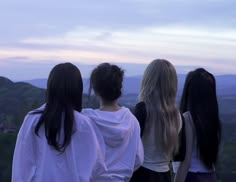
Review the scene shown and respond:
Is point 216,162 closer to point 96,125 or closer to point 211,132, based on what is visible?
point 211,132

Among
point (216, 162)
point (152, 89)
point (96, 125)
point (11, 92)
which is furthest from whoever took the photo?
point (11, 92)

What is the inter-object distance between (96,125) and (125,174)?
386 mm

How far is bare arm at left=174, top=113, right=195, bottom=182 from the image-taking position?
3773 mm

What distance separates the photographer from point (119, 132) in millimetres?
3402

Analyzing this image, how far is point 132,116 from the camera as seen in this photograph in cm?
352

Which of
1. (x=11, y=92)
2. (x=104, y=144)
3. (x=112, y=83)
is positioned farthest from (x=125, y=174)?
(x=11, y=92)

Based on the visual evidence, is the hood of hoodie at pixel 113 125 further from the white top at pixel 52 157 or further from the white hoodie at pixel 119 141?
the white top at pixel 52 157

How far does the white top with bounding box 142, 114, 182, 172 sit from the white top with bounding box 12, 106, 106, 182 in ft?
1.86

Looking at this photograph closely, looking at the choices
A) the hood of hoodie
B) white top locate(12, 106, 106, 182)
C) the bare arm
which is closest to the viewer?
white top locate(12, 106, 106, 182)

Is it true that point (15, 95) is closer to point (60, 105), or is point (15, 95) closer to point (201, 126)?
point (201, 126)

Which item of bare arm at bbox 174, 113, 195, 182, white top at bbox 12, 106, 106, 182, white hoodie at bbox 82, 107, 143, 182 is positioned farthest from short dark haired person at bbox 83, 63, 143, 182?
bare arm at bbox 174, 113, 195, 182

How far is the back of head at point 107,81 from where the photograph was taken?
11.2ft

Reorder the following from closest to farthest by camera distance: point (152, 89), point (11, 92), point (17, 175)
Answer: point (17, 175) → point (152, 89) → point (11, 92)

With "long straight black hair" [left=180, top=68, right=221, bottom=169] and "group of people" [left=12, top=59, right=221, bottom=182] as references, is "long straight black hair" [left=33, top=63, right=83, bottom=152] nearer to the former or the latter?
"group of people" [left=12, top=59, right=221, bottom=182]
